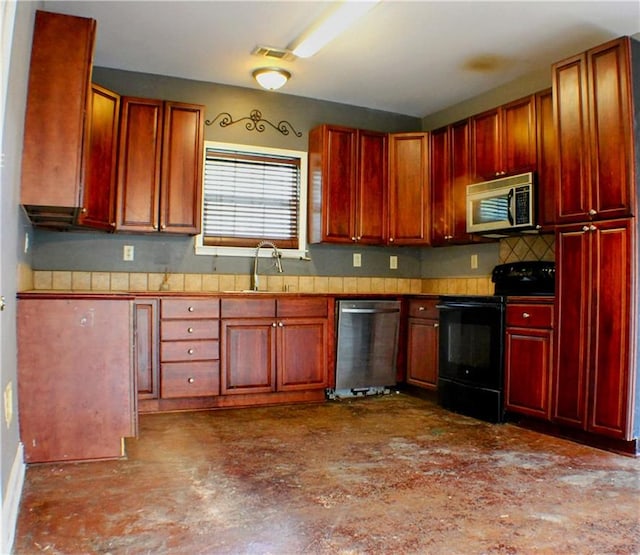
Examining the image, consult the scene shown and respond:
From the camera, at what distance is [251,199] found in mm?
4719

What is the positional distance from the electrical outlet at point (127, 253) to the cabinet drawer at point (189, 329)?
75 centimetres

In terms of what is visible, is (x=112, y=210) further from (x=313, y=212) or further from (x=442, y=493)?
(x=442, y=493)

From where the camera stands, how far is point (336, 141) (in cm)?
473

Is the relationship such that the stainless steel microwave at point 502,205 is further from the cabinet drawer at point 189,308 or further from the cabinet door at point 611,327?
the cabinet drawer at point 189,308

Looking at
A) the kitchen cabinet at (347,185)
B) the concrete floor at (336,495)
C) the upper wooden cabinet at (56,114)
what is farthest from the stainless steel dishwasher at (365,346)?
the upper wooden cabinet at (56,114)

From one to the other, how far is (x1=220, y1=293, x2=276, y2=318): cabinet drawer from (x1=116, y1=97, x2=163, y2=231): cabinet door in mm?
818

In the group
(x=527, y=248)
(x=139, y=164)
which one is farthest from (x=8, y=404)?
(x=527, y=248)

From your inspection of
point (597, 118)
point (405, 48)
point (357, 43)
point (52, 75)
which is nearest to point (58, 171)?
point (52, 75)

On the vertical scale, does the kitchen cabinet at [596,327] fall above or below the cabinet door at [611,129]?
below

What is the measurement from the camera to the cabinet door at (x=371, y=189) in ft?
15.8

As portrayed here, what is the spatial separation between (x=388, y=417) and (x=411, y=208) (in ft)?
6.45

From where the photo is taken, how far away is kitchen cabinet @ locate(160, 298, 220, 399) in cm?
383

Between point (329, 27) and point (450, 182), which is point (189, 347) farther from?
point (450, 182)

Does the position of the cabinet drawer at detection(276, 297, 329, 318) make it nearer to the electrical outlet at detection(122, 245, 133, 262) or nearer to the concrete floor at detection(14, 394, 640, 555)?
the concrete floor at detection(14, 394, 640, 555)
